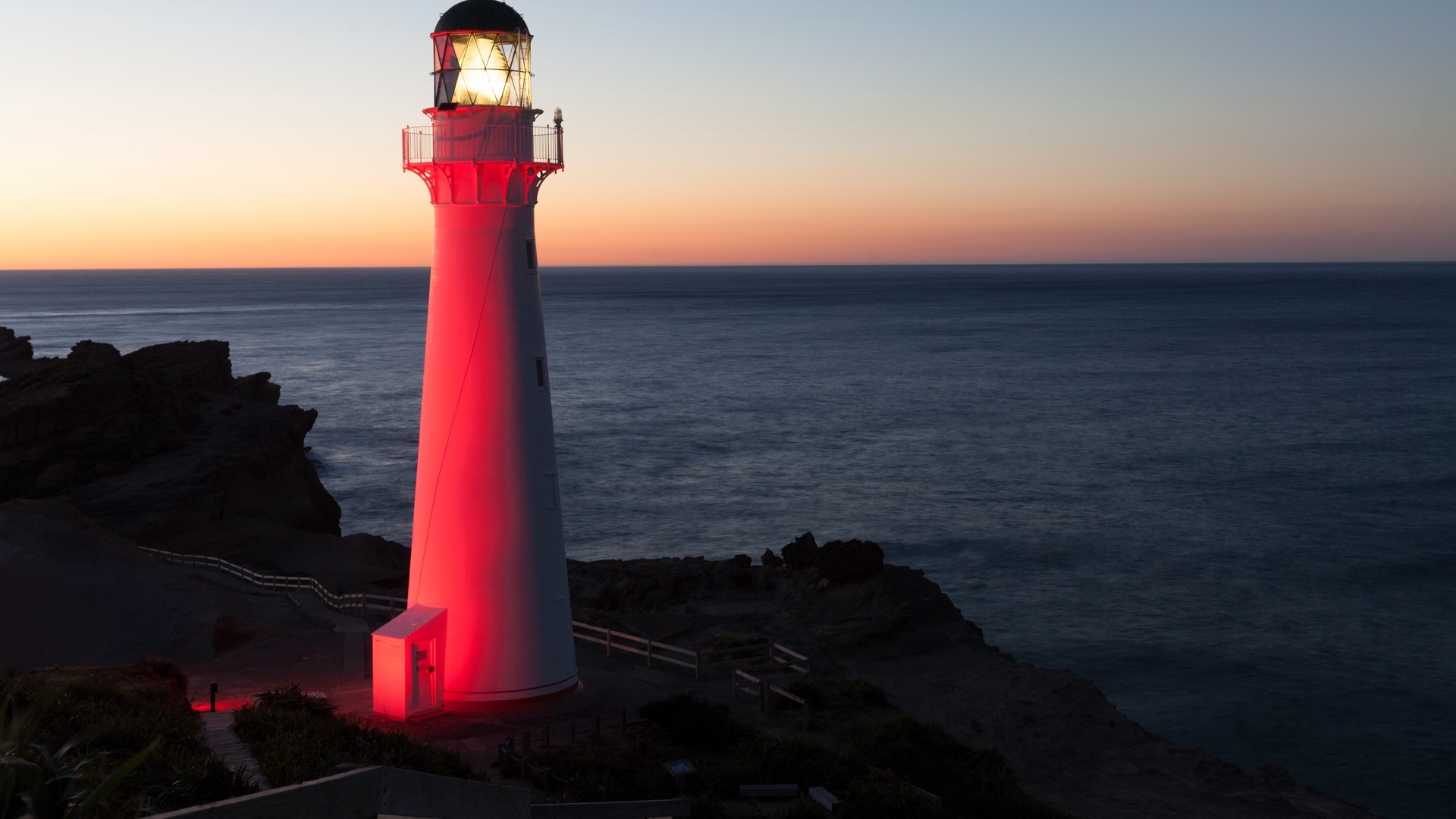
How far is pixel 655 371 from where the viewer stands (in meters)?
89.0

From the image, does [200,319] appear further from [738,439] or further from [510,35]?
[510,35]

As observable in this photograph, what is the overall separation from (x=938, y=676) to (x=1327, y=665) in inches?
366

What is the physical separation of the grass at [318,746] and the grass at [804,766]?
138 cm

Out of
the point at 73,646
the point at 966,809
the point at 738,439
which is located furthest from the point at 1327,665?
the point at 738,439

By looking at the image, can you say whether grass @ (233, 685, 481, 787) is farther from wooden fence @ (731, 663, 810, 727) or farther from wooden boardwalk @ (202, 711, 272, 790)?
wooden fence @ (731, 663, 810, 727)

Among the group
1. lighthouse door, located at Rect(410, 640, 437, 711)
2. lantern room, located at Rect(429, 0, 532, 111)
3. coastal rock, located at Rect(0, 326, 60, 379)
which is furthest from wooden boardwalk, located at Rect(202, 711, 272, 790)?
coastal rock, located at Rect(0, 326, 60, 379)

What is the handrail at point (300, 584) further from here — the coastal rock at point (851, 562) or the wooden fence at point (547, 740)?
the coastal rock at point (851, 562)

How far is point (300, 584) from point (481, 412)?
12.3 meters

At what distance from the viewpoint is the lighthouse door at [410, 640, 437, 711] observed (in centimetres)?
1523

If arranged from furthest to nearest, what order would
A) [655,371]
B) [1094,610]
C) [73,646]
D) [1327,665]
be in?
[655,371]
[1094,610]
[1327,665]
[73,646]

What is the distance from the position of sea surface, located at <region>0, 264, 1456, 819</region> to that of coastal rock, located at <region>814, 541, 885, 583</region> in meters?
3.57

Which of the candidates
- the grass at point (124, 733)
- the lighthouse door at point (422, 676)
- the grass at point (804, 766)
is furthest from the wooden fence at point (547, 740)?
the grass at point (124, 733)

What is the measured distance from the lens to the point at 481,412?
49.9 ft

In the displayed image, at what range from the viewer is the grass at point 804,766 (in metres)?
12.8
